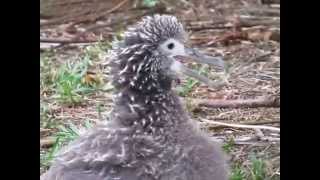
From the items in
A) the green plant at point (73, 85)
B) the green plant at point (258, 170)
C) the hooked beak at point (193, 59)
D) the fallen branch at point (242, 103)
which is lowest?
the green plant at point (258, 170)

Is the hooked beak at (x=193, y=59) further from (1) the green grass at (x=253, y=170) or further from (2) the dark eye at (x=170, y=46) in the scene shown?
(1) the green grass at (x=253, y=170)

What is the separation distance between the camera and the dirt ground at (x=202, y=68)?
238 cm

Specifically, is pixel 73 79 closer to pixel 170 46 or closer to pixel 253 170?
pixel 170 46

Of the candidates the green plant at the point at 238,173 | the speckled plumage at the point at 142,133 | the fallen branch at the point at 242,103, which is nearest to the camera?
the speckled plumage at the point at 142,133

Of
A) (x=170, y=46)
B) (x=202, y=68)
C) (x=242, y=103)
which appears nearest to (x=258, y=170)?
(x=242, y=103)

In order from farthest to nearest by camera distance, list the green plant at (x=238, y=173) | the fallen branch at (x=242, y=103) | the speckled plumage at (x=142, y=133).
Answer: the fallen branch at (x=242, y=103) < the green plant at (x=238, y=173) < the speckled plumage at (x=142, y=133)

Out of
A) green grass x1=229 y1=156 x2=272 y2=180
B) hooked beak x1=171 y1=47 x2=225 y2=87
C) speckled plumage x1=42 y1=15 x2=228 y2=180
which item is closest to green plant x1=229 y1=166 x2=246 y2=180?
green grass x1=229 y1=156 x2=272 y2=180

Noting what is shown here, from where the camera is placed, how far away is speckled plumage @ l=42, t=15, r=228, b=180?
81.7 inches

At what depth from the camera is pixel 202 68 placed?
222 cm

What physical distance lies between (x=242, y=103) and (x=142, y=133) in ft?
1.50

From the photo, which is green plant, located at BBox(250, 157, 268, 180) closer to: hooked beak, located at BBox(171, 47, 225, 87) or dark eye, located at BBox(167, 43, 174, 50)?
hooked beak, located at BBox(171, 47, 225, 87)

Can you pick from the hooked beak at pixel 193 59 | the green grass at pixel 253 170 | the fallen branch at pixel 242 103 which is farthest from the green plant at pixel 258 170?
the hooked beak at pixel 193 59

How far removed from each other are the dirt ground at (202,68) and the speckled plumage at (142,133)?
13 cm
